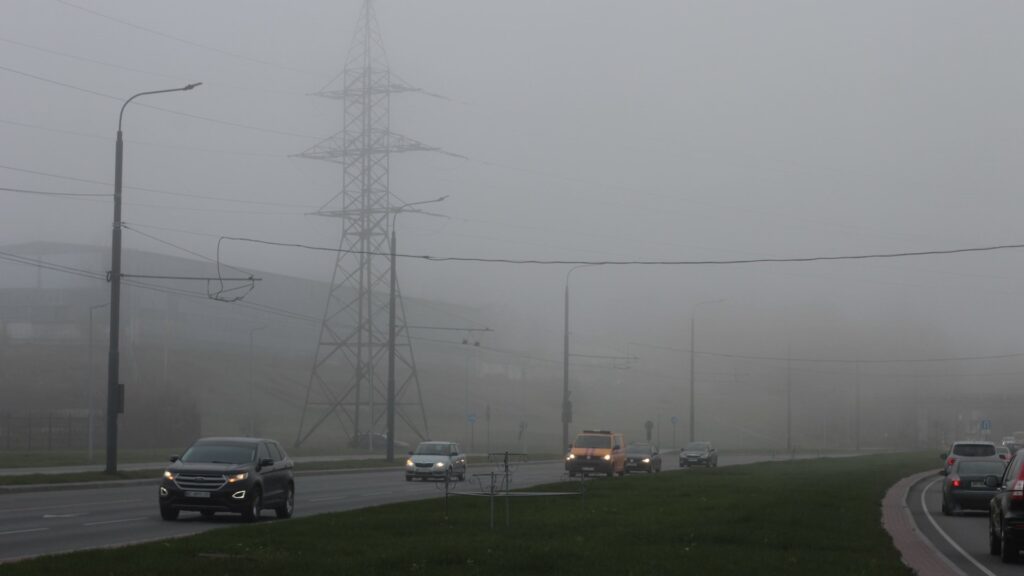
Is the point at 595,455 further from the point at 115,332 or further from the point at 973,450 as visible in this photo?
the point at 115,332

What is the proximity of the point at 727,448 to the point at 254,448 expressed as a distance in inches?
3707

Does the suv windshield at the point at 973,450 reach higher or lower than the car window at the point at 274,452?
lower

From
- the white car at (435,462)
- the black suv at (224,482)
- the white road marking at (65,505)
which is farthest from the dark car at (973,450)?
the white road marking at (65,505)

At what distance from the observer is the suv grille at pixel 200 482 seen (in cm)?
2362

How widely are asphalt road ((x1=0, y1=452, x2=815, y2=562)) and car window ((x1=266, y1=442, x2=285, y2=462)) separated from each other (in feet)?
3.82

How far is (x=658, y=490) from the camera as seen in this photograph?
35.1m

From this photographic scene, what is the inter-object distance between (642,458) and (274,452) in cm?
3415

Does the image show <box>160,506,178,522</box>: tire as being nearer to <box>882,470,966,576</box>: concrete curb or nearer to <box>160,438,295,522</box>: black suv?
<box>160,438,295,522</box>: black suv

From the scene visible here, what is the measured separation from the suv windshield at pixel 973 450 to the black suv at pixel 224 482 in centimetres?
2601

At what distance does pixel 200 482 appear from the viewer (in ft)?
77.6

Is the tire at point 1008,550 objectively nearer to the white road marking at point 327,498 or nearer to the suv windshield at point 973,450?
the white road marking at point 327,498

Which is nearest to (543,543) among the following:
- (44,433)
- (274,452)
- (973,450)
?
→ (274,452)

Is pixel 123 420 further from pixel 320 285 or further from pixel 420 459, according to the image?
pixel 320 285

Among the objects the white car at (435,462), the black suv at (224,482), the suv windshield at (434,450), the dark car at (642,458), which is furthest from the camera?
the dark car at (642,458)
